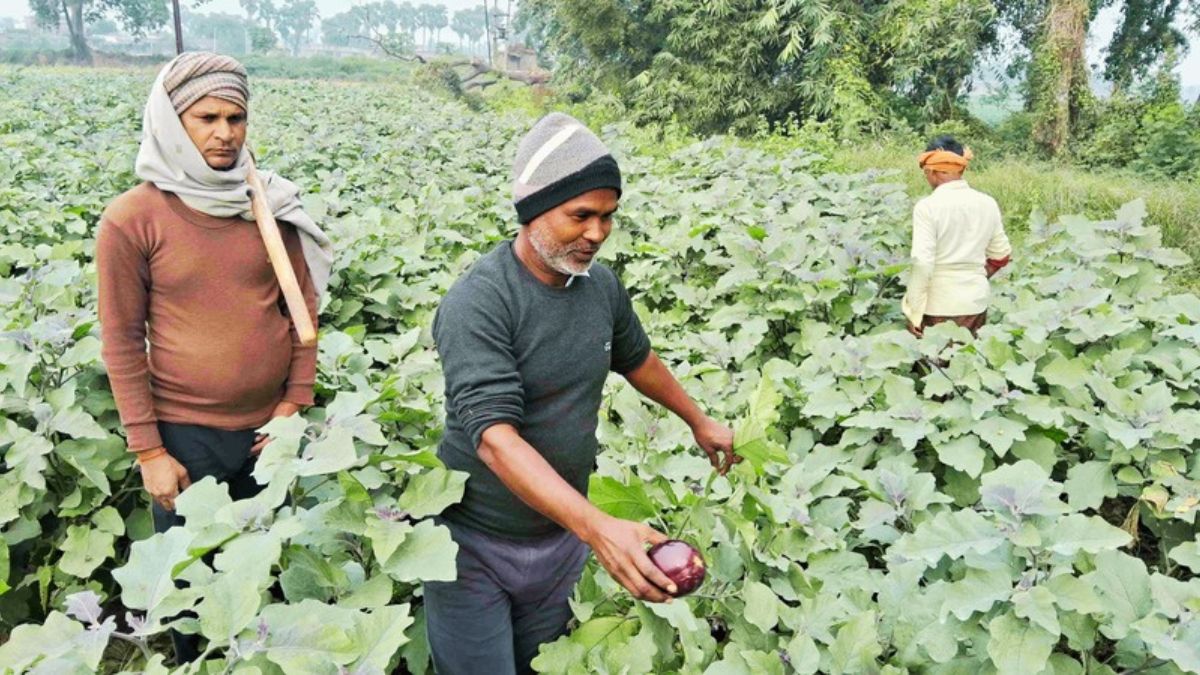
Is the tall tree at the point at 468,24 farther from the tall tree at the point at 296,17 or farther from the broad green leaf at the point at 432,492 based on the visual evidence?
the broad green leaf at the point at 432,492

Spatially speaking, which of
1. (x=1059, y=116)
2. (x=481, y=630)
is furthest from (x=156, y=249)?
(x=1059, y=116)

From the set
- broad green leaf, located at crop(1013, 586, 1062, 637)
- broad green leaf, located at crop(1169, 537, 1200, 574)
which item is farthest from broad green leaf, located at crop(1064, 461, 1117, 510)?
broad green leaf, located at crop(1013, 586, 1062, 637)

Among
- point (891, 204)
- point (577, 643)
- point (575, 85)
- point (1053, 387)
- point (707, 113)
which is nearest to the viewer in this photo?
point (577, 643)

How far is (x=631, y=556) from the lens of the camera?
4.53ft

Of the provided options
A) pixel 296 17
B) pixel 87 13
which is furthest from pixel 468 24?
pixel 87 13

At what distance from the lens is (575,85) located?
2297cm

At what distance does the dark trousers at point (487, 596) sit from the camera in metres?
1.88

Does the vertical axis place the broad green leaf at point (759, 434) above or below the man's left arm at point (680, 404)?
above

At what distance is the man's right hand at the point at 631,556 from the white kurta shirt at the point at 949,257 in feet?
10.7

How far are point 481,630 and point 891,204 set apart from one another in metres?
5.17

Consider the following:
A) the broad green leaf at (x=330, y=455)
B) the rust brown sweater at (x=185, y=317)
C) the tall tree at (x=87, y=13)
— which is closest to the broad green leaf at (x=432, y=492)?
the broad green leaf at (x=330, y=455)

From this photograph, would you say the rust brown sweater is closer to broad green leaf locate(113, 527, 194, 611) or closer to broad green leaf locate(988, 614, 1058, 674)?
broad green leaf locate(113, 527, 194, 611)

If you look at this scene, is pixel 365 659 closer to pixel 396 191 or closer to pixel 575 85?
pixel 396 191

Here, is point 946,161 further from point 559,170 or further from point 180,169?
point 180,169
